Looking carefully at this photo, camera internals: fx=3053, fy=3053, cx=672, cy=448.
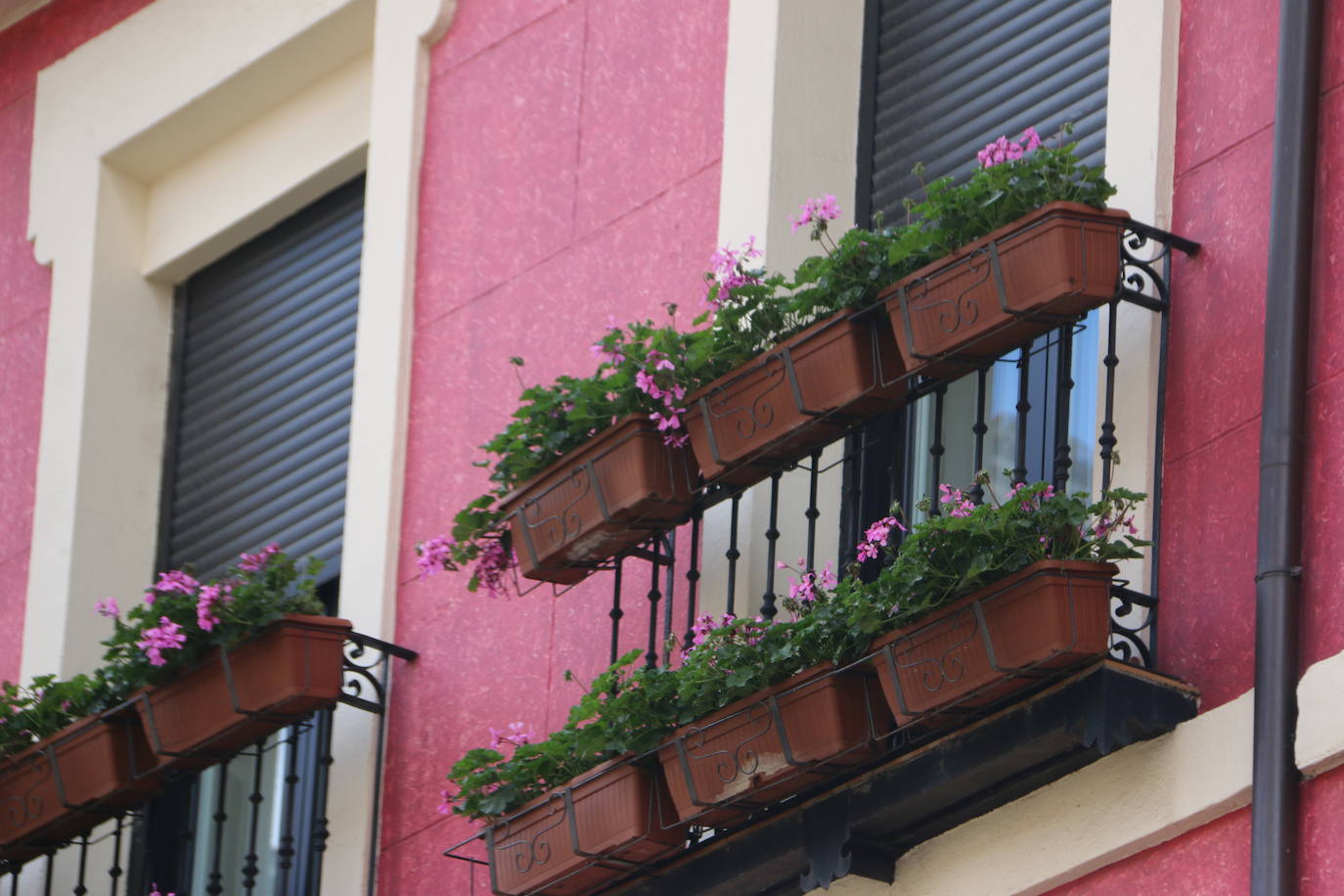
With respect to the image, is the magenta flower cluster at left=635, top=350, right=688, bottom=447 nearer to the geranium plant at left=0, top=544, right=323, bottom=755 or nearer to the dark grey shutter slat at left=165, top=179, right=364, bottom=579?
the geranium plant at left=0, top=544, right=323, bottom=755

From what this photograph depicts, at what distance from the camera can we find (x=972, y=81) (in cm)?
813

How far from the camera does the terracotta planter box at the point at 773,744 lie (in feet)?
21.8

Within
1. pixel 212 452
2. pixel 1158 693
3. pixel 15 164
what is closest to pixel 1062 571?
pixel 1158 693

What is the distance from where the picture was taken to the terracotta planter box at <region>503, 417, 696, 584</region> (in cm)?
736

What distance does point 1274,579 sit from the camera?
6.35 metres

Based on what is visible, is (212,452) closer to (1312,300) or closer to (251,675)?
(251,675)

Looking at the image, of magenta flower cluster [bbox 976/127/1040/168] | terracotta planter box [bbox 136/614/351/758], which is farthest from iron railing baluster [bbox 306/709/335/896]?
magenta flower cluster [bbox 976/127/1040/168]

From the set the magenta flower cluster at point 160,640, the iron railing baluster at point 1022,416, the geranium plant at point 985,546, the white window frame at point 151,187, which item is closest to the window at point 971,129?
the iron railing baluster at point 1022,416

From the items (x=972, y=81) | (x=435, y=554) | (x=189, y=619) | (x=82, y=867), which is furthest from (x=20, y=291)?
(x=972, y=81)

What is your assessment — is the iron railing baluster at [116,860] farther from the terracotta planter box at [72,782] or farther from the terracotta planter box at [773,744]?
the terracotta planter box at [773,744]

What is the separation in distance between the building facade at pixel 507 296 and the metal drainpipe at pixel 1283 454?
4cm

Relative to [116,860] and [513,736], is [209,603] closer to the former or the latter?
[513,736]

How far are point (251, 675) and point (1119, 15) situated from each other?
9.48ft

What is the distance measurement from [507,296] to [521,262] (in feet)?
0.35
